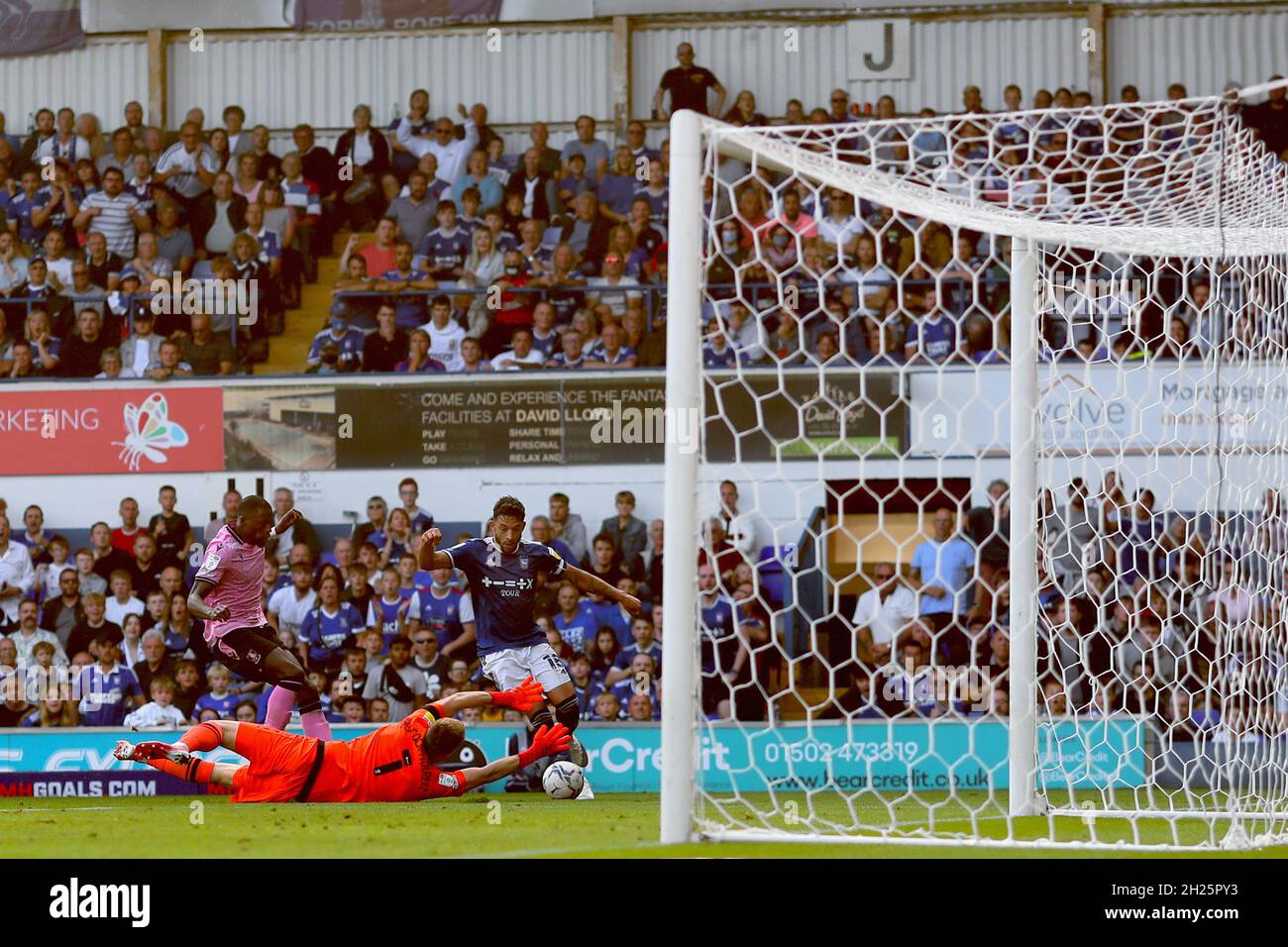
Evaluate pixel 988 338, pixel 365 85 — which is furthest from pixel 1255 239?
pixel 365 85

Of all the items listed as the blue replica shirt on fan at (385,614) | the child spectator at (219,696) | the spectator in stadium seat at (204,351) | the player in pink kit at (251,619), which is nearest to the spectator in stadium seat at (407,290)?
the spectator in stadium seat at (204,351)

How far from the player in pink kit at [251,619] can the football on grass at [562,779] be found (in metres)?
1.43

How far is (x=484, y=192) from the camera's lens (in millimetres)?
16172

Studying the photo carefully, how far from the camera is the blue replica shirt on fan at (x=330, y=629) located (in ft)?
42.7

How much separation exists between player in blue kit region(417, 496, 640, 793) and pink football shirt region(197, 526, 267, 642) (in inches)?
41.8

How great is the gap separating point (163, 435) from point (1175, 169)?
9871 millimetres

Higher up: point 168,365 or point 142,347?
point 142,347

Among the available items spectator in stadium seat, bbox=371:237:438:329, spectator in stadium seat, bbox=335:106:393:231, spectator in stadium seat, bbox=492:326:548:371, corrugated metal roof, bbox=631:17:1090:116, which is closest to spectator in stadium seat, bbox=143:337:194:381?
spectator in stadium seat, bbox=371:237:438:329

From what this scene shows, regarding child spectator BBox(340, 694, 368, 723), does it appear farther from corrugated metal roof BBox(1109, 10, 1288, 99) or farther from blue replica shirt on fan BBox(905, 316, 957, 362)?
corrugated metal roof BBox(1109, 10, 1288, 99)

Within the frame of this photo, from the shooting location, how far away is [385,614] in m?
13.2

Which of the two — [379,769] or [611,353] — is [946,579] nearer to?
[611,353]

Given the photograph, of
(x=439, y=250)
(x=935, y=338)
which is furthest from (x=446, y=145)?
(x=935, y=338)

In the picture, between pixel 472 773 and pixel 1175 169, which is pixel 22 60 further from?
pixel 1175 169

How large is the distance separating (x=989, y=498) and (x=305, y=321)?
7.72 m
